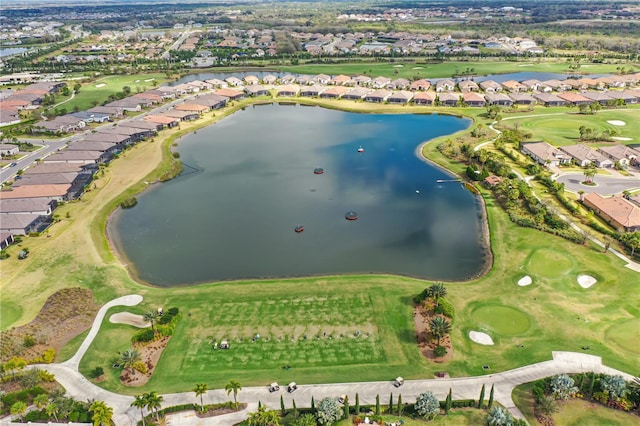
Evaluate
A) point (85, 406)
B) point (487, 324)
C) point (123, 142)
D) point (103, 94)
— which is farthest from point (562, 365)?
point (103, 94)

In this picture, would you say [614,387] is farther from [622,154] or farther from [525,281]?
[622,154]

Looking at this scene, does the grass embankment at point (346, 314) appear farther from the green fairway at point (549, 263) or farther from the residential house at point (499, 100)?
the residential house at point (499, 100)

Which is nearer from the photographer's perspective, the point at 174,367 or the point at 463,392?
the point at 463,392

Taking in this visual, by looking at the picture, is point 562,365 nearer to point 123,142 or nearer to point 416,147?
point 416,147

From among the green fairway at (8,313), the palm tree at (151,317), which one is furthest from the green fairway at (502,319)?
the green fairway at (8,313)

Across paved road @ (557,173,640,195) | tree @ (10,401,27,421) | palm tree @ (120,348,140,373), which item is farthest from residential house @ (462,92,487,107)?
tree @ (10,401,27,421)

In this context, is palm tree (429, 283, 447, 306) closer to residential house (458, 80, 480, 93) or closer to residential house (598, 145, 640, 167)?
residential house (598, 145, 640, 167)

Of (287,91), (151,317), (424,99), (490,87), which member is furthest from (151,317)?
(490,87)
